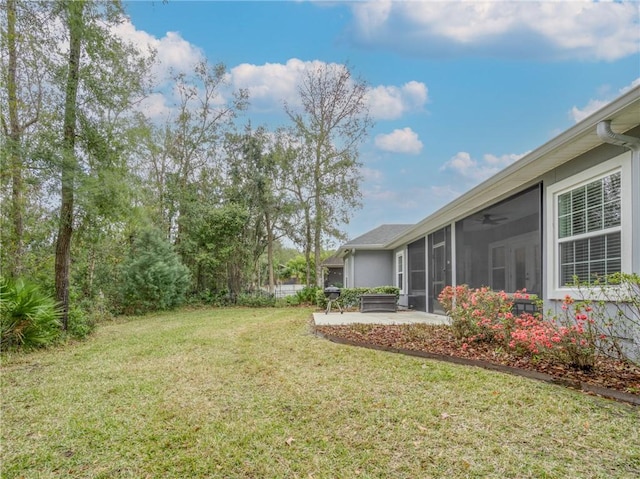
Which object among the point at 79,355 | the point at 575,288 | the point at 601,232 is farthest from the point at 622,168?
the point at 79,355

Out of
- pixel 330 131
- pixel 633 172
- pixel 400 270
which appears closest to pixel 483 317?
pixel 633 172

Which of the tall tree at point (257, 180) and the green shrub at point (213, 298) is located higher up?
the tall tree at point (257, 180)

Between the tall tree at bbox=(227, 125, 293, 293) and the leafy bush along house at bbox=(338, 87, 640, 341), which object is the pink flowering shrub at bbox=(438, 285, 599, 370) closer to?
the leafy bush along house at bbox=(338, 87, 640, 341)

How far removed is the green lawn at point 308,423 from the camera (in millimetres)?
2463

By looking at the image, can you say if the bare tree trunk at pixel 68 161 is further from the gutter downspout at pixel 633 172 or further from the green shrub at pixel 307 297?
the green shrub at pixel 307 297

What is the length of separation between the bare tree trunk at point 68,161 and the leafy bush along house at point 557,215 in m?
7.11

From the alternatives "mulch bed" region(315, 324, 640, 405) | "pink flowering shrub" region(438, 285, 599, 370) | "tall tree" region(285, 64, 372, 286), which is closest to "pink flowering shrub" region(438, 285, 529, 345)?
"pink flowering shrub" region(438, 285, 599, 370)

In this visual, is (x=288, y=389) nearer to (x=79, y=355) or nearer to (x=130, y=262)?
(x=79, y=355)

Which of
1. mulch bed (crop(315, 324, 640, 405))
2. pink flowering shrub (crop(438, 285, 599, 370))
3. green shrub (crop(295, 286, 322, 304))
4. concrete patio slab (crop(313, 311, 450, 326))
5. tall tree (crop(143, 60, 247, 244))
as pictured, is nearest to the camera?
mulch bed (crop(315, 324, 640, 405))

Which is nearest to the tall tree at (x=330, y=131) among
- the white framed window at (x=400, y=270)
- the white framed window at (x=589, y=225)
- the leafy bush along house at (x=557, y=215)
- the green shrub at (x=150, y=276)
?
the white framed window at (x=400, y=270)

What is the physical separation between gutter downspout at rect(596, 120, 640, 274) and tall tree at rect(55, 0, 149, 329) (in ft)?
25.6

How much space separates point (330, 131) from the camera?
18.0 meters

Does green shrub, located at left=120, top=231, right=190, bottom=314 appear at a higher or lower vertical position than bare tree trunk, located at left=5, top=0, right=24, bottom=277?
lower

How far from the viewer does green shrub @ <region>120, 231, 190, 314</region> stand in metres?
13.1
